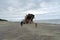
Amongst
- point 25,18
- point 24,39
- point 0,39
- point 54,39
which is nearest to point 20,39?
point 24,39

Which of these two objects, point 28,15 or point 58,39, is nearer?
point 28,15

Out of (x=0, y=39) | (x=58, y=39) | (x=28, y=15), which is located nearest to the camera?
(x=28, y=15)

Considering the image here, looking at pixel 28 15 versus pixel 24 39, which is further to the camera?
pixel 24 39

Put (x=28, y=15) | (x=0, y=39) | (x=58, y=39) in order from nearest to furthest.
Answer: (x=28, y=15) < (x=0, y=39) < (x=58, y=39)

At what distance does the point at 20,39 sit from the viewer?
1465cm

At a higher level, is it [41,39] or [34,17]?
[34,17]

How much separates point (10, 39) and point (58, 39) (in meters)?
3.88

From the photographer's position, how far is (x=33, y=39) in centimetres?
1487

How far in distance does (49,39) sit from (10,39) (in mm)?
3142

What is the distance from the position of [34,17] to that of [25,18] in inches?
21.7

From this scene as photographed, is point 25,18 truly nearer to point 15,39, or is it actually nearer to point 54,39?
point 15,39

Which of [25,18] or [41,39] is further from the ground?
[25,18]

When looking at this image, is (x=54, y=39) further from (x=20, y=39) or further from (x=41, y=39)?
(x=20, y=39)

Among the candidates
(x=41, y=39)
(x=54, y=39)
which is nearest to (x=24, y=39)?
(x=41, y=39)
